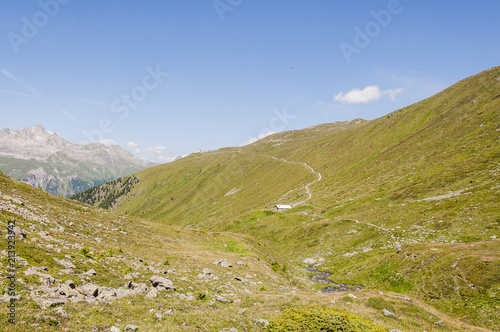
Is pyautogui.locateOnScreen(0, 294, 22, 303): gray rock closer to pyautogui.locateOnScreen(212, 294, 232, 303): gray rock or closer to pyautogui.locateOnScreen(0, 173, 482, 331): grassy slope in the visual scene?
pyautogui.locateOnScreen(0, 173, 482, 331): grassy slope

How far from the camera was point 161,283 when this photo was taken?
2005 cm

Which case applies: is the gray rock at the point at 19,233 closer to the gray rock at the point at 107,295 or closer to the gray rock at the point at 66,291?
the gray rock at the point at 66,291

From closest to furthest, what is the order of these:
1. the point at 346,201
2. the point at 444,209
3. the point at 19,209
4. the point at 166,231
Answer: the point at 19,209, the point at 166,231, the point at 444,209, the point at 346,201

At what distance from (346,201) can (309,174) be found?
7413 centimetres

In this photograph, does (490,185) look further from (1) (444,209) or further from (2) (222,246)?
(2) (222,246)

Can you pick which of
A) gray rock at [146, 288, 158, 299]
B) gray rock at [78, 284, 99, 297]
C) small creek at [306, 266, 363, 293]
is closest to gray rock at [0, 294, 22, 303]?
gray rock at [78, 284, 99, 297]

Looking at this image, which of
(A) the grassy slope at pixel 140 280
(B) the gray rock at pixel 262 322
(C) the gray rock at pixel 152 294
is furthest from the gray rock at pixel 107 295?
(B) the gray rock at pixel 262 322

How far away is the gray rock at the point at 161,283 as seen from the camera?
65.1ft

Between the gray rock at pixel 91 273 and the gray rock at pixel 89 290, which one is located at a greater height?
the gray rock at pixel 91 273

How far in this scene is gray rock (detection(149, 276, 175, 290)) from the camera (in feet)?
65.1

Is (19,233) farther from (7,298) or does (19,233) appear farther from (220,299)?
(220,299)

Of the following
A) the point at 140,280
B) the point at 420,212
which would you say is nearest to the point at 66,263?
the point at 140,280

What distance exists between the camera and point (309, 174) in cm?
16150

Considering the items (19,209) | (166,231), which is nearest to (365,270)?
(166,231)
